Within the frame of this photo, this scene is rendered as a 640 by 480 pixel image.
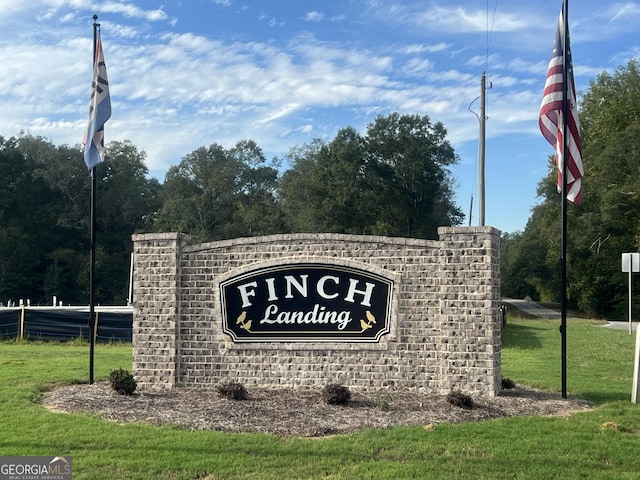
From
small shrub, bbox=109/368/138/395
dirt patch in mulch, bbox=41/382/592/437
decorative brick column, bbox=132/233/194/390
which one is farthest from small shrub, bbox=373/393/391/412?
small shrub, bbox=109/368/138/395

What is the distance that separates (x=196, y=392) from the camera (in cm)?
1017

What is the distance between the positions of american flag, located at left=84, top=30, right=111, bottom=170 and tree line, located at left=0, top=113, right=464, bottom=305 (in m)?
41.3

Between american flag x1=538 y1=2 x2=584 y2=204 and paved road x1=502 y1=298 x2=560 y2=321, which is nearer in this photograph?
american flag x1=538 y1=2 x2=584 y2=204

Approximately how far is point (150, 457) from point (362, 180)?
51943 millimetres

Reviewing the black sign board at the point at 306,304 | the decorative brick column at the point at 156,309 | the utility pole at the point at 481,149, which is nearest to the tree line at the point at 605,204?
the utility pole at the point at 481,149

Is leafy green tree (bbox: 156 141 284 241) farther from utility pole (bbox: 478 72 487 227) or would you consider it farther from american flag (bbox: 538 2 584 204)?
american flag (bbox: 538 2 584 204)

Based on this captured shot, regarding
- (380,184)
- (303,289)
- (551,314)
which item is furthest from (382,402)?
(380,184)

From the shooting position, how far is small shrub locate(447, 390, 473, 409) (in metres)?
8.89

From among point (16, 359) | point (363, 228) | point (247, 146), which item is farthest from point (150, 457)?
point (247, 146)

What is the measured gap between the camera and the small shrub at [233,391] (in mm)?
9484

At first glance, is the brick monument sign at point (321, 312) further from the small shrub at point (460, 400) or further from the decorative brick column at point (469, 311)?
the small shrub at point (460, 400)

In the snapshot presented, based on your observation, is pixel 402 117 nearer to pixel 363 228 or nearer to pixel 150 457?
pixel 363 228

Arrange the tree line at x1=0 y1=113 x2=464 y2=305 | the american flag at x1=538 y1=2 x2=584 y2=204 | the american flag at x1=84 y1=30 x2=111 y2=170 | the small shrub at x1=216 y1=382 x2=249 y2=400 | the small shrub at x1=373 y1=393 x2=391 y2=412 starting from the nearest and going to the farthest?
the small shrub at x1=373 y1=393 x2=391 y2=412
the small shrub at x1=216 y1=382 x2=249 y2=400
the american flag at x1=538 y1=2 x2=584 y2=204
the american flag at x1=84 y1=30 x2=111 y2=170
the tree line at x1=0 y1=113 x2=464 y2=305

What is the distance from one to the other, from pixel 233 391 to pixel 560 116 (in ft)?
21.6
